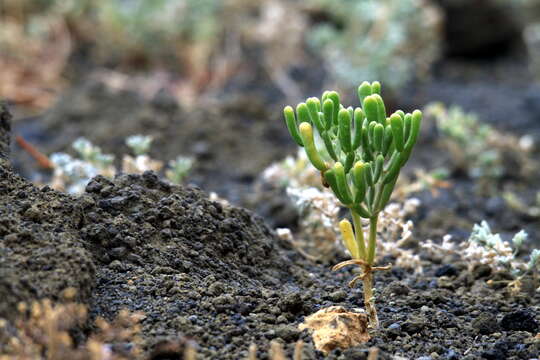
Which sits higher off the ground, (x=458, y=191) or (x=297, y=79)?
(x=297, y=79)

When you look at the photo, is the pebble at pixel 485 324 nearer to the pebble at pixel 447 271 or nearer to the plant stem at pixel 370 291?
the plant stem at pixel 370 291

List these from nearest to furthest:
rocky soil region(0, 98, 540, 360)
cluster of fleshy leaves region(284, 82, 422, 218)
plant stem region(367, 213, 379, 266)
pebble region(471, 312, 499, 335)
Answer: rocky soil region(0, 98, 540, 360), cluster of fleshy leaves region(284, 82, 422, 218), plant stem region(367, 213, 379, 266), pebble region(471, 312, 499, 335)

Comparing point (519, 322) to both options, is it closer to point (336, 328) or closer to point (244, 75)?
point (336, 328)

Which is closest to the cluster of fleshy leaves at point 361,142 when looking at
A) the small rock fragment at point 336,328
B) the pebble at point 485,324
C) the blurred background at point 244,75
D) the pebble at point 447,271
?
the small rock fragment at point 336,328

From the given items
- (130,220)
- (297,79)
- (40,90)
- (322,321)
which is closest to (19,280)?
(130,220)

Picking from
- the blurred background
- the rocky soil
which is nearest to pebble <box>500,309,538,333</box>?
the rocky soil

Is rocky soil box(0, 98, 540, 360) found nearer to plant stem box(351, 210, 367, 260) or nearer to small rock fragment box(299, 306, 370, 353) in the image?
small rock fragment box(299, 306, 370, 353)

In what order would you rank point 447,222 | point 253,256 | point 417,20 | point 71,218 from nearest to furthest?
point 71,218, point 253,256, point 447,222, point 417,20

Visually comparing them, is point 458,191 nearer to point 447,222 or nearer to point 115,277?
point 447,222
